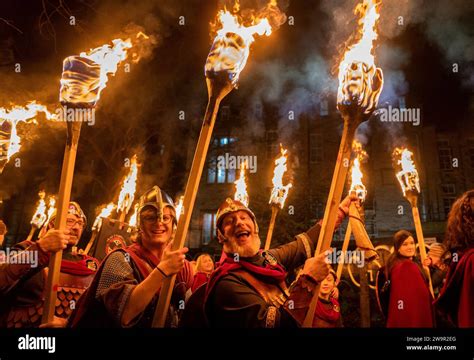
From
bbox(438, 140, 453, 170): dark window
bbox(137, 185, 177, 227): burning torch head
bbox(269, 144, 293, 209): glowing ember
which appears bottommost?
bbox(137, 185, 177, 227): burning torch head

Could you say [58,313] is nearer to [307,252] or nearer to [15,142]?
[15,142]

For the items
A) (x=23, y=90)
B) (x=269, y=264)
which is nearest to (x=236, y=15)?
(x=269, y=264)

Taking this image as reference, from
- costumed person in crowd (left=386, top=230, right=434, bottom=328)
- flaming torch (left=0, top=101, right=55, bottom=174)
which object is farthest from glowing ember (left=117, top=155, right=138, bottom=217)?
costumed person in crowd (left=386, top=230, right=434, bottom=328)

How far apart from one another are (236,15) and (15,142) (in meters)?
3.60

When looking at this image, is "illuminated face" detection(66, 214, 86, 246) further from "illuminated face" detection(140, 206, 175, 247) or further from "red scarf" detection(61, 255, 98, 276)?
"illuminated face" detection(140, 206, 175, 247)

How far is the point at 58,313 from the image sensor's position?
4.85 m

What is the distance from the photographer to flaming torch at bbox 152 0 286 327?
130 inches

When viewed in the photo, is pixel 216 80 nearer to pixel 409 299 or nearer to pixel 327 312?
pixel 327 312

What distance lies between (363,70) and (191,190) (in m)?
2.06

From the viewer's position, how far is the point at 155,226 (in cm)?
393

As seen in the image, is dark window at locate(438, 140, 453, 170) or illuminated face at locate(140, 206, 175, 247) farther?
dark window at locate(438, 140, 453, 170)

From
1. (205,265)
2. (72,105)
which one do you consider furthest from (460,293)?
(205,265)

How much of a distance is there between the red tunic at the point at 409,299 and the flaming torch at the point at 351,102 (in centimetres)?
186

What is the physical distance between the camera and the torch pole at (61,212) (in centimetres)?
342
